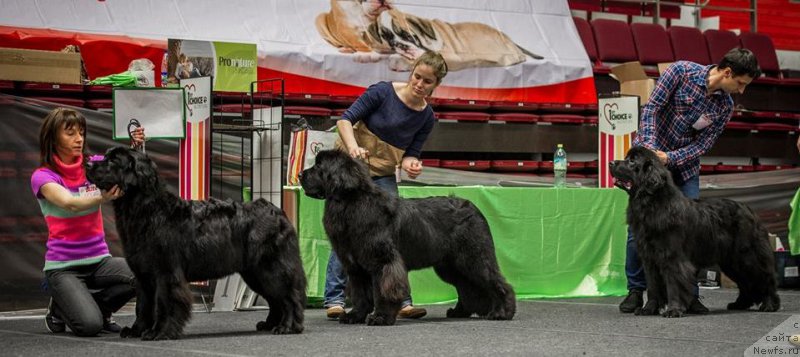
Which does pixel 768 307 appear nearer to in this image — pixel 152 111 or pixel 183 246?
pixel 183 246

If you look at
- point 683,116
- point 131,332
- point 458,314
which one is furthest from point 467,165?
point 131,332

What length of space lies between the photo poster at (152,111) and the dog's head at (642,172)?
2405mm

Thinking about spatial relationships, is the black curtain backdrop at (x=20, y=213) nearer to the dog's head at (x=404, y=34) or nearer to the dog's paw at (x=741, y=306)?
the dog's paw at (x=741, y=306)

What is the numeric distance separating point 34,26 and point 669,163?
6072mm

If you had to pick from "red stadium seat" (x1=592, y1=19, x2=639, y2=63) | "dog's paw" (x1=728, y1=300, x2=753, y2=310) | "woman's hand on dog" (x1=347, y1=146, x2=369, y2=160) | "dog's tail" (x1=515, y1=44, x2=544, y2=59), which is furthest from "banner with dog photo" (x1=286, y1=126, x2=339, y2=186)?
"red stadium seat" (x1=592, y1=19, x2=639, y2=63)

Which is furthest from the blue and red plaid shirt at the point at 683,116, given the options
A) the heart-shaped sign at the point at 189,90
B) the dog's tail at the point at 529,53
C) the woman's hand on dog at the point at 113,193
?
the dog's tail at the point at 529,53

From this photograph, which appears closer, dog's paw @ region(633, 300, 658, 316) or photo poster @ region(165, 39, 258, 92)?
dog's paw @ region(633, 300, 658, 316)

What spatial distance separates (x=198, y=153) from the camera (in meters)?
5.80

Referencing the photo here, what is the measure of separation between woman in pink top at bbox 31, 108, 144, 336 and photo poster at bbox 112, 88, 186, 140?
2.79 ft

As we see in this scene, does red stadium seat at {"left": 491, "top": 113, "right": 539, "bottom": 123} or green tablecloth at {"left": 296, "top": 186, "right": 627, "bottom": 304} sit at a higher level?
red stadium seat at {"left": 491, "top": 113, "right": 539, "bottom": 123}

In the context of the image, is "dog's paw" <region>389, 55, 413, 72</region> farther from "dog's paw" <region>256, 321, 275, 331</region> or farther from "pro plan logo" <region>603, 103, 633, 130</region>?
"dog's paw" <region>256, 321, 275, 331</region>

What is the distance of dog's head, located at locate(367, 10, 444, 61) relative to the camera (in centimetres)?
1084

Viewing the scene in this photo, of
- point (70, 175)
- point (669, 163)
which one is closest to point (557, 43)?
point (669, 163)

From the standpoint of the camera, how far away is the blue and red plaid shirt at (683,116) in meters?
5.54
